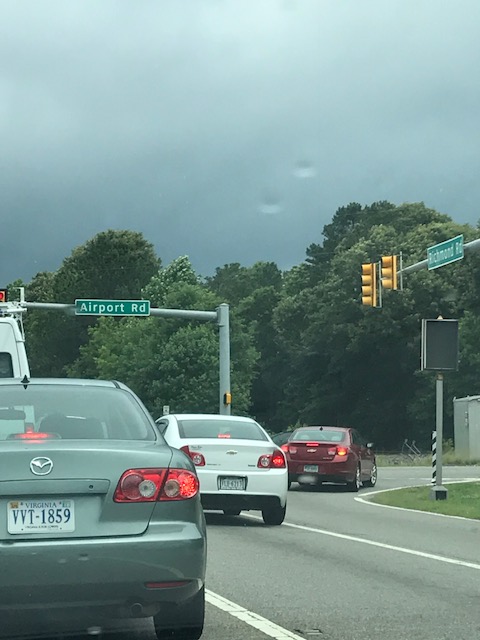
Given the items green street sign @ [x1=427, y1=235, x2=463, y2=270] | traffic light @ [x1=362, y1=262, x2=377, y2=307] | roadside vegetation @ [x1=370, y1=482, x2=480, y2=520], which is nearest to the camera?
roadside vegetation @ [x1=370, y1=482, x2=480, y2=520]

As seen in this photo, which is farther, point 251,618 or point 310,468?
point 310,468

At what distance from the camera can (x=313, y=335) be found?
8194 cm

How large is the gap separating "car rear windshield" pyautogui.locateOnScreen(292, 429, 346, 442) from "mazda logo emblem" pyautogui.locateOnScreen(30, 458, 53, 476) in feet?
74.5

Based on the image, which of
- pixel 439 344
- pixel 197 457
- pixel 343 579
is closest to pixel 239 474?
pixel 197 457

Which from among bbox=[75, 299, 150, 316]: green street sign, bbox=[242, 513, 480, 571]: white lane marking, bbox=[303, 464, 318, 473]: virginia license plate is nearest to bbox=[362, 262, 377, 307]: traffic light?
bbox=[303, 464, 318, 473]: virginia license plate

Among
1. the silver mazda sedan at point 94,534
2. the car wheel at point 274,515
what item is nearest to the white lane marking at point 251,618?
the silver mazda sedan at point 94,534

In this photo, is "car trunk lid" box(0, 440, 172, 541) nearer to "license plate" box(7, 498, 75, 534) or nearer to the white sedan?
"license plate" box(7, 498, 75, 534)

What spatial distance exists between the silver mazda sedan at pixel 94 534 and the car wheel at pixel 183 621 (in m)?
0.01

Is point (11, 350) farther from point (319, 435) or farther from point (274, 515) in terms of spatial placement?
point (319, 435)

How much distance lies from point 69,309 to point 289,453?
11.3m

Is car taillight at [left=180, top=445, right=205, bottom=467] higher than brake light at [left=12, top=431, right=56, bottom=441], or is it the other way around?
brake light at [left=12, top=431, right=56, bottom=441]

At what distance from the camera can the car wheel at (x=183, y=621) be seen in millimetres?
7590

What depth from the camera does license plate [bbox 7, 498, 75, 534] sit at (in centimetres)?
689

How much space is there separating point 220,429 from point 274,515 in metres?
1.51
